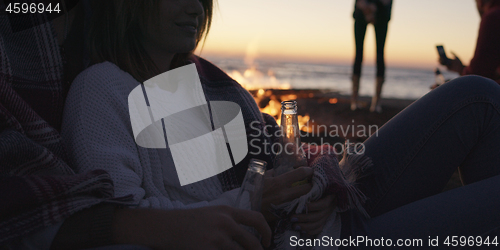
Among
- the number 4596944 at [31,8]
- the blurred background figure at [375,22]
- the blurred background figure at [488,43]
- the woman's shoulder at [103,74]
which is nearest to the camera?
the number 4596944 at [31,8]

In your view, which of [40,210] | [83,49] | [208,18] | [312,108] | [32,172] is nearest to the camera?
[40,210]

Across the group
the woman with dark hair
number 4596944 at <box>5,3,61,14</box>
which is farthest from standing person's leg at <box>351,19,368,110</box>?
number 4596944 at <box>5,3,61,14</box>

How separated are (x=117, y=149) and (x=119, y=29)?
0.58 meters

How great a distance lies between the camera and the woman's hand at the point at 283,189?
115cm

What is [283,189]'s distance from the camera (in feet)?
3.79

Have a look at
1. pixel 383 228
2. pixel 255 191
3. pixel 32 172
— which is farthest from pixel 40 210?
pixel 383 228

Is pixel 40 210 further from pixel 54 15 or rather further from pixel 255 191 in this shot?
pixel 54 15

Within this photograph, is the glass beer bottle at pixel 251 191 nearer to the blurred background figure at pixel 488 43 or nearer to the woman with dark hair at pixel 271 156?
the woman with dark hair at pixel 271 156

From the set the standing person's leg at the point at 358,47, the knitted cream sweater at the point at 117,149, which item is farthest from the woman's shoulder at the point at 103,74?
the standing person's leg at the point at 358,47

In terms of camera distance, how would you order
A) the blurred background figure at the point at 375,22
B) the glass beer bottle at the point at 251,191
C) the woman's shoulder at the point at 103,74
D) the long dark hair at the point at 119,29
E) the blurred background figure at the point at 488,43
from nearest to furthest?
the glass beer bottle at the point at 251,191, the woman's shoulder at the point at 103,74, the long dark hair at the point at 119,29, the blurred background figure at the point at 488,43, the blurred background figure at the point at 375,22

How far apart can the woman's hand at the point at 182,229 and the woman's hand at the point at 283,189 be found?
30cm

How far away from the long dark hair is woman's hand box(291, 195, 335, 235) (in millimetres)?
848

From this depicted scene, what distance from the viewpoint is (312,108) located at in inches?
246

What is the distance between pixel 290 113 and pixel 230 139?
437mm
